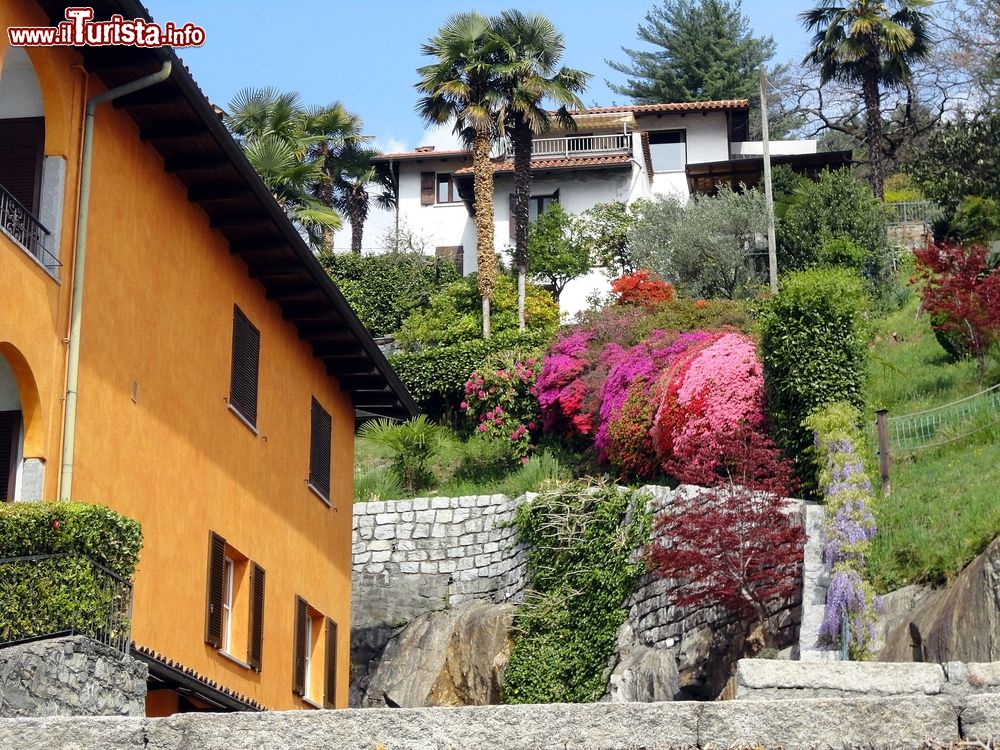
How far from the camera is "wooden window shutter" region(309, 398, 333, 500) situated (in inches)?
803

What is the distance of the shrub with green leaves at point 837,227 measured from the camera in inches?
1620

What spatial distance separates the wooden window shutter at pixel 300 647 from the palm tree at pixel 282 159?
1116 centimetres

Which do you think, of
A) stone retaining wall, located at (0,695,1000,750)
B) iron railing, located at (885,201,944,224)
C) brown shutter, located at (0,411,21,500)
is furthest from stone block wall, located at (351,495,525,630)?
stone retaining wall, located at (0,695,1000,750)

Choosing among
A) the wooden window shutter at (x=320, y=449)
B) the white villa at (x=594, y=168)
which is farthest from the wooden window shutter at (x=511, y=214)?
the wooden window shutter at (x=320, y=449)

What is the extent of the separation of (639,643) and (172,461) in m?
11.9

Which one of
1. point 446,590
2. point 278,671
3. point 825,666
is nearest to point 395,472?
point 446,590

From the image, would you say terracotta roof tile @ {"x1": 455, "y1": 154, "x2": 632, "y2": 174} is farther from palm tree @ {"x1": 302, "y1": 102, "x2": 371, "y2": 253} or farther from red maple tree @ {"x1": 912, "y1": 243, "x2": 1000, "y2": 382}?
red maple tree @ {"x1": 912, "y1": 243, "x2": 1000, "y2": 382}

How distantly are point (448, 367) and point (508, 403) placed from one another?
331cm

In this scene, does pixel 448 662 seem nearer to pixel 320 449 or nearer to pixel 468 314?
pixel 320 449

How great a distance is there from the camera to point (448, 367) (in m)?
37.8

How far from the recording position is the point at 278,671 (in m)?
18.0

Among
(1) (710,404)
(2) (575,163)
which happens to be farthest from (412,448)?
(2) (575,163)

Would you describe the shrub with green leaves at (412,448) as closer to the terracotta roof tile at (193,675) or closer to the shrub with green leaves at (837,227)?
the shrub with green leaves at (837,227)

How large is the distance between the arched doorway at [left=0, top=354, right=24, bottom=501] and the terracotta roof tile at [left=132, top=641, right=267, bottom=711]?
1673mm
